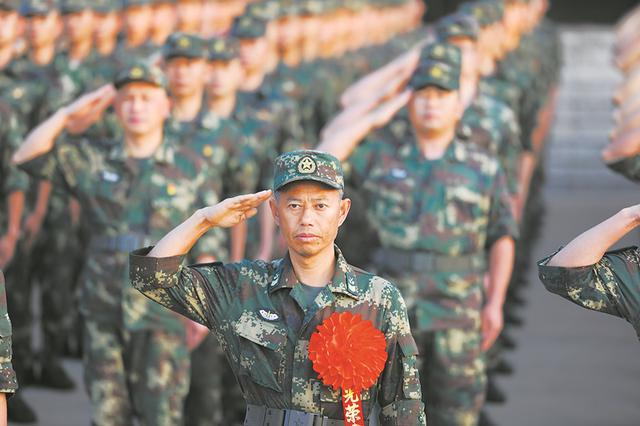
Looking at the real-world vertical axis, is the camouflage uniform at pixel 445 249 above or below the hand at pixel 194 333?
above

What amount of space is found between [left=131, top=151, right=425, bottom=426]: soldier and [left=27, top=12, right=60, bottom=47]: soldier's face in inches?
243

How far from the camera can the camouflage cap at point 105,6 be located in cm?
1216

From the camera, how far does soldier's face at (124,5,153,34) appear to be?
41.2ft

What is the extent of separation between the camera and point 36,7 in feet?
37.6

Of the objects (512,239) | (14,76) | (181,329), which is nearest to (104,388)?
(181,329)

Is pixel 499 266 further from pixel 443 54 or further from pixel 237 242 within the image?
pixel 237 242

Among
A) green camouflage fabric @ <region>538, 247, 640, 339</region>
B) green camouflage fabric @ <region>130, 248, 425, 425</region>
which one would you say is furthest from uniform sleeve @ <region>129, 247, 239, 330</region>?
green camouflage fabric @ <region>538, 247, 640, 339</region>

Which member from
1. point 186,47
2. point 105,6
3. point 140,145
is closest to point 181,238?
point 140,145

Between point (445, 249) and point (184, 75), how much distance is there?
1762mm

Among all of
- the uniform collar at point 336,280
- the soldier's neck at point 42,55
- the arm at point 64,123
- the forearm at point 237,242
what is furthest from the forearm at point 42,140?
the soldier's neck at point 42,55

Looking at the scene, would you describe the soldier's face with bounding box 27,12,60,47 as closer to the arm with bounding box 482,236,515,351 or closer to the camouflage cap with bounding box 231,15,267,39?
the camouflage cap with bounding box 231,15,267,39

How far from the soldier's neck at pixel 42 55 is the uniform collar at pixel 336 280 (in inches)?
248

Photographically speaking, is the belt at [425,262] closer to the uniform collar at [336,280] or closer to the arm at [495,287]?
the arm at [495,287]

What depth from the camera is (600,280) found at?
19.0 feet
